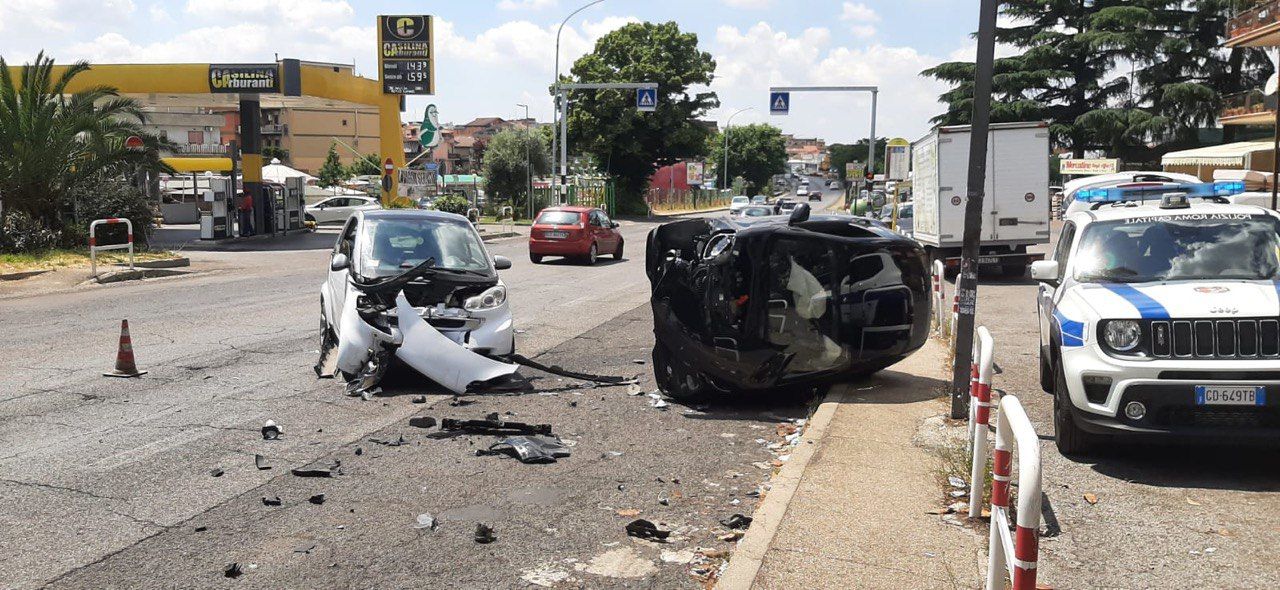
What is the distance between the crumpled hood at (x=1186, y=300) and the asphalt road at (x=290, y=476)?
2.53m

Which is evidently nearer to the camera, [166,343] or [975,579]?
[975,579]

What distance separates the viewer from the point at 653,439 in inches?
332

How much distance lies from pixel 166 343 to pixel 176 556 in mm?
8069

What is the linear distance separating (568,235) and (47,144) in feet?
38.1

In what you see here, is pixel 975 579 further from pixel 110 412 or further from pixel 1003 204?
pixel 1003 204

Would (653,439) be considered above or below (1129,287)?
below

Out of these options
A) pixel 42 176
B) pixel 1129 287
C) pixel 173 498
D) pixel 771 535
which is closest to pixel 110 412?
pixel 173 498

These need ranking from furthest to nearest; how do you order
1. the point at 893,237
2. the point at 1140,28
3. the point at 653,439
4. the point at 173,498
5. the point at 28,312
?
the point at 1140,28
the point at 28,312
the point at 893,237
the point at 653,439
the point at 173,498

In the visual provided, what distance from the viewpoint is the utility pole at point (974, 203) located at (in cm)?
844

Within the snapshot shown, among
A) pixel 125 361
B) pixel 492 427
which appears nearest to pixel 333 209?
pixel 125 361

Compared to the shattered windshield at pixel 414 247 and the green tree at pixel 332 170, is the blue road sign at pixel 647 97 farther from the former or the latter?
the green tree at pixel 332 170

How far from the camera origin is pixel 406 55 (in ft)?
142

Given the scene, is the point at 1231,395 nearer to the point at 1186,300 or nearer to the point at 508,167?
the point at 1186,300

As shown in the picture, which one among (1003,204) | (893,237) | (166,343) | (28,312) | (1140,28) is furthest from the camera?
(1140,28)
